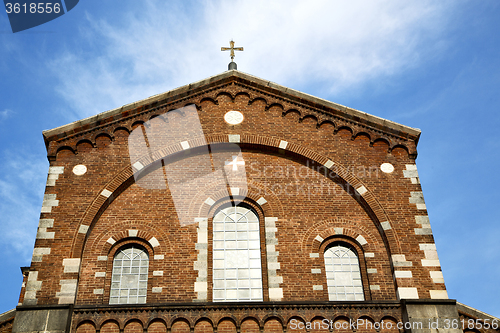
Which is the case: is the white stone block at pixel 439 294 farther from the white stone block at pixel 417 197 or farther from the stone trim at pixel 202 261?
the stone trim at pixel 202 261

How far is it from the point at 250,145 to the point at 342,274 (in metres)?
4.98

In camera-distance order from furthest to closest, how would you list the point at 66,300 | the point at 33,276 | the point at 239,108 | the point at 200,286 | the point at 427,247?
the point at 239,108
the point at 427,247
the point at 200,286
the point at 33,276
the point at 66,300

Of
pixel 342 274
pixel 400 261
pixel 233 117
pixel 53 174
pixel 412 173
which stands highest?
pixel 233 117

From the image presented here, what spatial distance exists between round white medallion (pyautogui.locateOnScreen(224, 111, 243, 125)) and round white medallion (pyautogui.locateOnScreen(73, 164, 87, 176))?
185 inches

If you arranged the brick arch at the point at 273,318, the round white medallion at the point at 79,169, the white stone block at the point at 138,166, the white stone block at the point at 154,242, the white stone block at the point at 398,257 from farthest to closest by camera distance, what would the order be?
the white stone block at the point at 138,166
the round white medallion at the point at 79,169
the white stone block at the point at 154,242
the white stone block at the point at 398,257
the brick arch at the point at 273,318

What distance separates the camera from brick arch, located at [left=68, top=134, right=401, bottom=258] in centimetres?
1636

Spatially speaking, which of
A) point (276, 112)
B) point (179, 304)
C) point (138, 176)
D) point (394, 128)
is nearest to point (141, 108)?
point (138, 176)

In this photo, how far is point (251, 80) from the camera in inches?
770

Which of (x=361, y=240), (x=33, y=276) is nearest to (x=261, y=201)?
(x=361, y=240)

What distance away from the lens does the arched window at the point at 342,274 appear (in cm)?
1577

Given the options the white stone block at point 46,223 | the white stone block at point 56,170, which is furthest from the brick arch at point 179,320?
the white stone block at point 56,170

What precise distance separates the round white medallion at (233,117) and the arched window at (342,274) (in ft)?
16.8

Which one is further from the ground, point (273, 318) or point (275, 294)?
point (275, 294)

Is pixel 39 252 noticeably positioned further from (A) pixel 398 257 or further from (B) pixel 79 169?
(A) pixel 398 257
